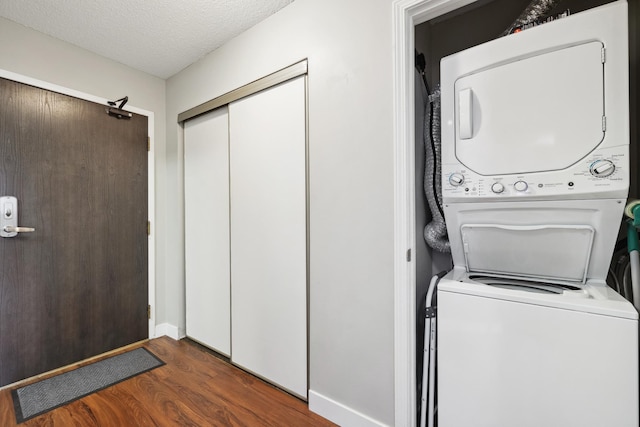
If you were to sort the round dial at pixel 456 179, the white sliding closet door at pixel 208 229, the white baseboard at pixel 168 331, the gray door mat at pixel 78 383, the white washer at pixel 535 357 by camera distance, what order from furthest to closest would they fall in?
the white baseboard at pixel 168 331
the white sliding closet door at pixel 208 229
the gray door mat at pixel 78 383
the round dial at pixel 456 179
the white washer at pixel 535 357

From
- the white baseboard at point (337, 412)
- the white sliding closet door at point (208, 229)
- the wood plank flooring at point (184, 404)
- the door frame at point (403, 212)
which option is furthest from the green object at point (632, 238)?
the white sliding closet door at point (208, 229)

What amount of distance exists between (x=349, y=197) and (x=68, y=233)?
7.00 ft

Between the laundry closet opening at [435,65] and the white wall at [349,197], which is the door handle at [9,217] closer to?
the white wall at [349,197]

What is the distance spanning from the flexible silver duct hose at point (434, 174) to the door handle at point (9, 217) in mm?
2617

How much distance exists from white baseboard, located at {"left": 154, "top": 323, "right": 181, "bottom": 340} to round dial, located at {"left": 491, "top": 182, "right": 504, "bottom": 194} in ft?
8.93

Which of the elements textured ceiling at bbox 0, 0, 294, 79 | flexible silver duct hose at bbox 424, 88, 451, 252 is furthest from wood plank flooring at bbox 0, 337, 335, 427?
textured ceiling at bbox 0, 0, 294, 79

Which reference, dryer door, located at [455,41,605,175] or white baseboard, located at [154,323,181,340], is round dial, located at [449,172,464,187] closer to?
dryer door, located at [455,41,605,175]

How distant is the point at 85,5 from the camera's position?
1.73 m

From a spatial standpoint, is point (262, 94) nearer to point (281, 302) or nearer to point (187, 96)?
point (187, 96)

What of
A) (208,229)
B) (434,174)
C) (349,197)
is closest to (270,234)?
(349,197)

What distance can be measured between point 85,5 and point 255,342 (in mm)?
2395

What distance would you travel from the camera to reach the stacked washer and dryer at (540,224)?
0.94 meters

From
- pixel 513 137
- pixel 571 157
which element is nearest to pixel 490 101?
pixel 513 137

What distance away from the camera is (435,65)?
6.17 ft
